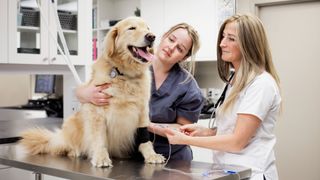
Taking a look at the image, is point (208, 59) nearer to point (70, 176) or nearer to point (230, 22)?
point (230, 22)

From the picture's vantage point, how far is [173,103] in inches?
75.7

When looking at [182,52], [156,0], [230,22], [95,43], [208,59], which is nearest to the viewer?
[230,22]

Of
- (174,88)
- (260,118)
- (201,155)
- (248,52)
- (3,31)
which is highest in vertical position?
(3,31)

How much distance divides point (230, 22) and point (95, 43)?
3.08 meters

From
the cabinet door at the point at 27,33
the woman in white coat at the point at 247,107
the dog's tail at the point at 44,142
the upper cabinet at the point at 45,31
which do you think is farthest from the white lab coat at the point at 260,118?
the cabinet door at the point at 27,33

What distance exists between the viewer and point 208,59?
3918 millimetres

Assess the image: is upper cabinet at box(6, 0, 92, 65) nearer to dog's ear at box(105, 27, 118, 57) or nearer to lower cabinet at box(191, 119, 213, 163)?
dog's ear at box(105, 27, 118, 57)

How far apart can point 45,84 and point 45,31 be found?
6.60 ft

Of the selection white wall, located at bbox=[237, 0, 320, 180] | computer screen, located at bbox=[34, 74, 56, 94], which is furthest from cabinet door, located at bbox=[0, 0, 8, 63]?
white wall, located at bbox=[237, 0, 320, 180]

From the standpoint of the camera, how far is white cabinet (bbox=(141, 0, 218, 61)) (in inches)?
151

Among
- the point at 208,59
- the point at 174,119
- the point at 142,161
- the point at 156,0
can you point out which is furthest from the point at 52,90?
the point at 142,161

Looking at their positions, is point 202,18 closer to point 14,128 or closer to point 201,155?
point 201,155

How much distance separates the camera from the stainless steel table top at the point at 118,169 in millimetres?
1311

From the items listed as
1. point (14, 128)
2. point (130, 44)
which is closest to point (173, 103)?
point (130, 44)
